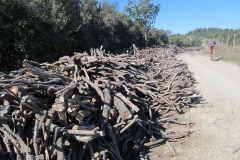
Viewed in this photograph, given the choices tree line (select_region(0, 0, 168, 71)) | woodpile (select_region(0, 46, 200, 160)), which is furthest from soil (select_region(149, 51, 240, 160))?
tree line (select_region(0, 0, 168, 71))

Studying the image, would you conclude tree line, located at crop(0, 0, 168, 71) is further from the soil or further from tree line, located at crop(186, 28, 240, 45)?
tree line, located at crop(186, 28, 240, 45)

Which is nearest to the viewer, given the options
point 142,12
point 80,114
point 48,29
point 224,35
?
point 80,114

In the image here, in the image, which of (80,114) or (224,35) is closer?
(80,114)

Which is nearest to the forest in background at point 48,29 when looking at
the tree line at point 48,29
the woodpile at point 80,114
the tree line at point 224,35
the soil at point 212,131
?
the tree line at point 48,29

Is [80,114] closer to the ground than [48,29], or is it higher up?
closer to the ground

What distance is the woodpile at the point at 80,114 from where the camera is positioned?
341 cm

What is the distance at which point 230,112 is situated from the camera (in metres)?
7.00

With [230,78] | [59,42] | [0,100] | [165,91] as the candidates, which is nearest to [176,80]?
[165,91]

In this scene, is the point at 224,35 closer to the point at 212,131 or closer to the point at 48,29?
the point at 48,29

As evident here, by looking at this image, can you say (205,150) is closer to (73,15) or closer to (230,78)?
(230,78)

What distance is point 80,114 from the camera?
13.3 ft

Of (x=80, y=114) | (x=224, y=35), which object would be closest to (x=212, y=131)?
(x=80, y=114)

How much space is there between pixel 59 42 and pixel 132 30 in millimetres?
15896

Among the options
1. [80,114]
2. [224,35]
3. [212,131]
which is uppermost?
[224,35]
